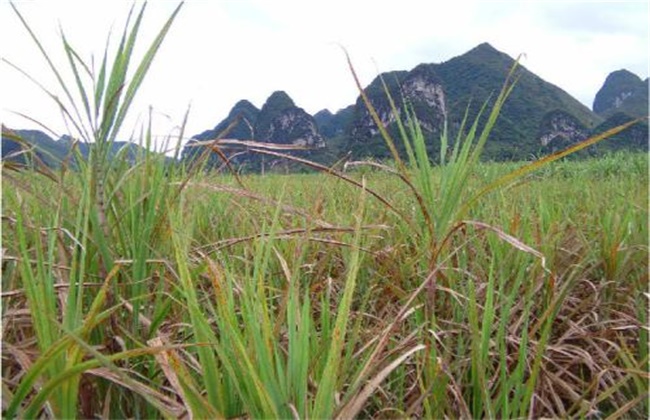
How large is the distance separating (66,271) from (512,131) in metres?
46.4

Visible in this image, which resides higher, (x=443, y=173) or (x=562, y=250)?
(x=443, y=173)

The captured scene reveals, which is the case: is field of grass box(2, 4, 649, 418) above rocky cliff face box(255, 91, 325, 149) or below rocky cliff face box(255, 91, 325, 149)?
below

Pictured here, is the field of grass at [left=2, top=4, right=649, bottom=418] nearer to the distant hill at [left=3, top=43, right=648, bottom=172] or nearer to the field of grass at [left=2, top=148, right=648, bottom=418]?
the field of grass at [left=2, top=148, right=648, bottom=418]

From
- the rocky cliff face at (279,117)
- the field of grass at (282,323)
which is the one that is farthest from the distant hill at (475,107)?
the field of grass at (282,323)

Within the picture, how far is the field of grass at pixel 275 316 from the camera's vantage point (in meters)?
0.65

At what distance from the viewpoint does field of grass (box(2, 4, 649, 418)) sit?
25.6 inches

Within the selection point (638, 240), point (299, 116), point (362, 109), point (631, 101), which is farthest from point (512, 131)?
point (638, 240)

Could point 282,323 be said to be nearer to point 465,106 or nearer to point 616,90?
point 465,106

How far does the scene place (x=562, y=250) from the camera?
5.15 ft

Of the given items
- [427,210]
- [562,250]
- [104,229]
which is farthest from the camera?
[562,250]

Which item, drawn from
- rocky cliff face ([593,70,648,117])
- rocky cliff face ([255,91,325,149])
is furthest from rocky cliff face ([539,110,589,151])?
rocky cliff face ([593,70,648,117])

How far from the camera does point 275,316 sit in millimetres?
1217

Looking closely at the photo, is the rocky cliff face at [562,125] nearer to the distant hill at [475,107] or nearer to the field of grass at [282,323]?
the distant hill at [475,107]

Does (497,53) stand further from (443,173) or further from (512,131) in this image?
(443,173)
